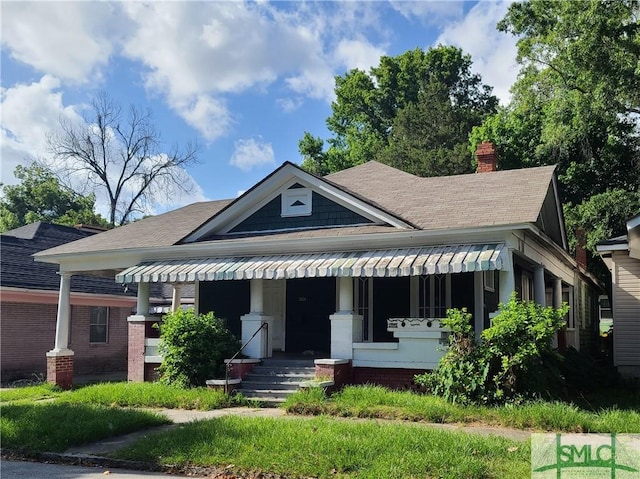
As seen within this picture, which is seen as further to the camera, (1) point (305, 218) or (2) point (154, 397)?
(1) point (305, 218)

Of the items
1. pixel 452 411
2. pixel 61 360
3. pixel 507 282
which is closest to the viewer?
pixel 452 411

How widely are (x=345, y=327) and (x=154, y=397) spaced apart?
3.85 metres

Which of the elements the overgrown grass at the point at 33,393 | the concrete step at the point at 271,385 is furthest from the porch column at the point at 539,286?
the overgrown grass at the point at 33,393

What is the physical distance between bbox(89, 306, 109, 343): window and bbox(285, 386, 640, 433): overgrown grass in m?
12.1

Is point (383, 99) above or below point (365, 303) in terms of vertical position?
above

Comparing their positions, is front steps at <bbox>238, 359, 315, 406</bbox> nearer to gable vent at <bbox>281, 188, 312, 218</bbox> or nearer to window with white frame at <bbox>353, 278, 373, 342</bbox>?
window with white frame at <bbox>353, 278, 373, 342</bbox>

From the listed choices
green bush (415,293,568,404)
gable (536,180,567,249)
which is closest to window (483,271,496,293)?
gable (536,180,567,249)

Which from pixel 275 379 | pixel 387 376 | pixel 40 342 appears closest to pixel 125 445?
pixel 275 379

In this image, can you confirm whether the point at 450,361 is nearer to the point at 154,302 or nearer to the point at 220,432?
the point at 220,432

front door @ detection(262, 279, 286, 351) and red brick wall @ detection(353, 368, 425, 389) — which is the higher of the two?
front door @ detection(262, 279, 286, 351)

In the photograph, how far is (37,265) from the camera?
19.4 metres

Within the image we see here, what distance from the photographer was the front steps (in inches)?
463

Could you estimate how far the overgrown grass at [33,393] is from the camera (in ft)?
43.8

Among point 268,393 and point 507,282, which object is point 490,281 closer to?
point 507,282
